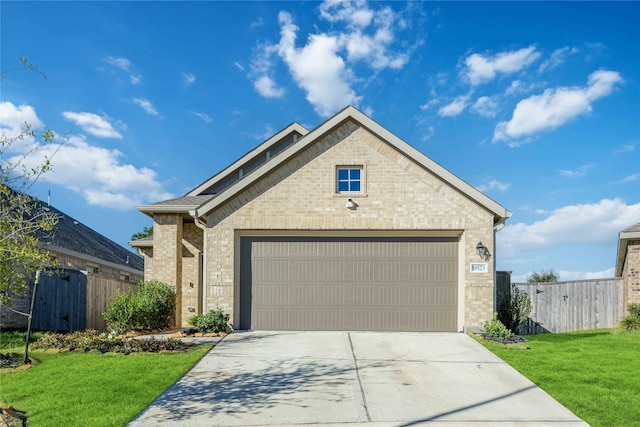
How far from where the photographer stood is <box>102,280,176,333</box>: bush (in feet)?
40.1

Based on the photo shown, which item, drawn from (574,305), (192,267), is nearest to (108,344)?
(192,267)

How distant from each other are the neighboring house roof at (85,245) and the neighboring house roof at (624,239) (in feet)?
64.4

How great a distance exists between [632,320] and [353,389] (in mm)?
12200

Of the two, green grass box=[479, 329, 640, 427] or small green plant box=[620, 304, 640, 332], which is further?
small green plant box=[620, 304, 640, 332]

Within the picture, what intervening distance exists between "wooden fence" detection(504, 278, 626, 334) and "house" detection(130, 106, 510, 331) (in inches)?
161

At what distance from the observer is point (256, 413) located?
609 centimetres

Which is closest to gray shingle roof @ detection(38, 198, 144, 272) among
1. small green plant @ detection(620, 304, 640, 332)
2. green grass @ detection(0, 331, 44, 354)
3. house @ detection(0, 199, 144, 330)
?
house @ detection(0, 199, 144, 330)

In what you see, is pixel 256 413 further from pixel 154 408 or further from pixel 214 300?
pixel 214 300

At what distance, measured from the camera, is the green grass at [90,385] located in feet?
19.4

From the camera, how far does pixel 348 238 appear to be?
1250 cm

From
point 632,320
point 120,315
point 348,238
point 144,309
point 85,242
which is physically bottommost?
point 632,320

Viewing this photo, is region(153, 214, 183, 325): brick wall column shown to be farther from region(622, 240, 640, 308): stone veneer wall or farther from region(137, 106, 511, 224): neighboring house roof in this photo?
region(622, 240, 640, 308): stone veneer wall

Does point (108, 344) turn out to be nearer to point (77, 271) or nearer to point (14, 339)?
point (14, 339)

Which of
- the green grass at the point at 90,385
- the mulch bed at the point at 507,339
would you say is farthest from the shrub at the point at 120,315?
the mulch bed at the point at 507,339
